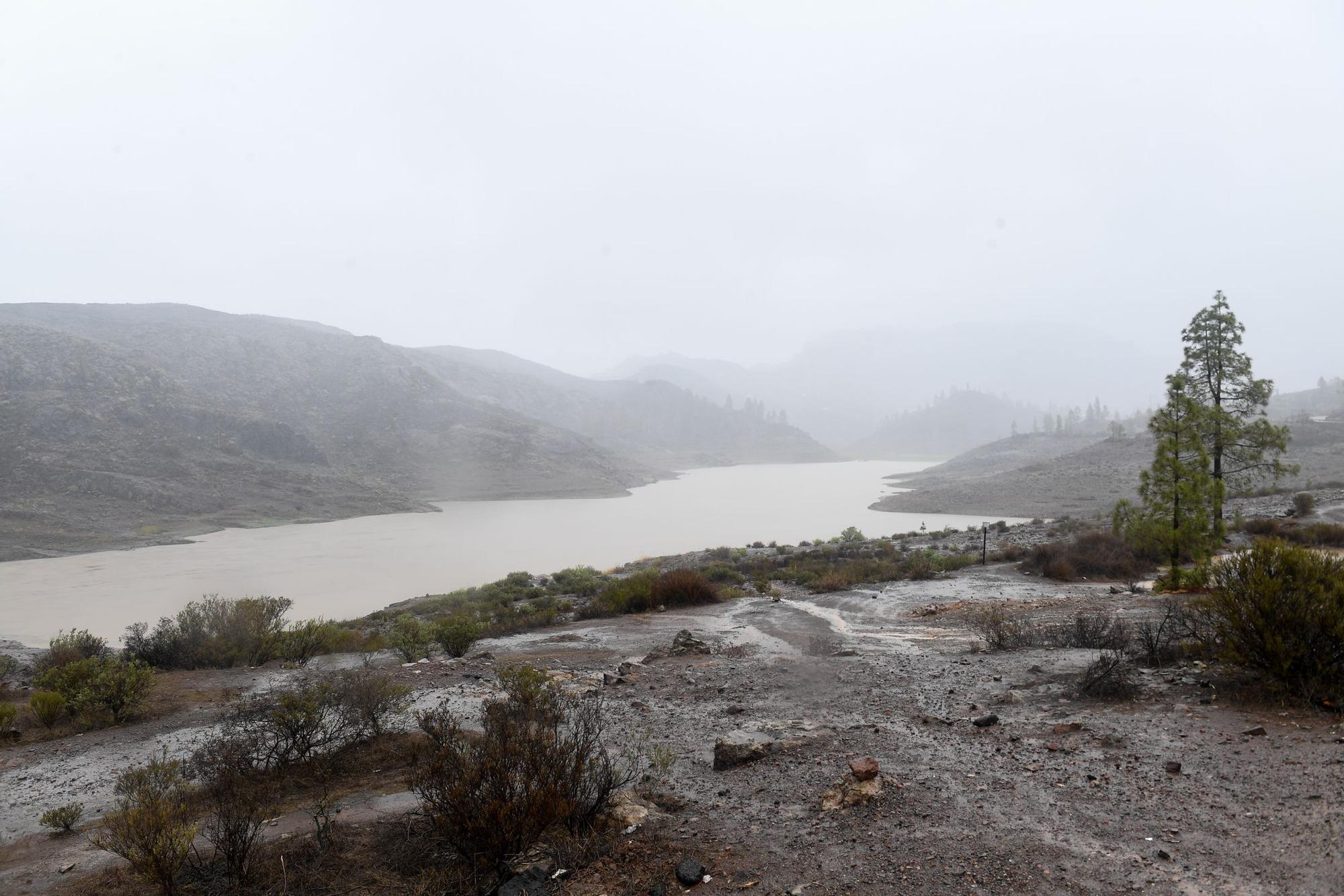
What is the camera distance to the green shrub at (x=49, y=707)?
7.82 metres

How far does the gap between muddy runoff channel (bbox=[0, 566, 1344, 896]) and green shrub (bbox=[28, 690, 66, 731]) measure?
0.54 meters

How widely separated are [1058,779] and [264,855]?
5.39m

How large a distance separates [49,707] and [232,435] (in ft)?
235

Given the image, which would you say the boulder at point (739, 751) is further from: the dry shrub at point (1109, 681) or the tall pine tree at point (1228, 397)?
the tall pine tree at point (1228, 397)

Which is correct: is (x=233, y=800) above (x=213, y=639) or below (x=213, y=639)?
above

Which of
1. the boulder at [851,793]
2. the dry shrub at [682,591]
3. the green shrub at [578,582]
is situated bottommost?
the green shrub at [578,582]

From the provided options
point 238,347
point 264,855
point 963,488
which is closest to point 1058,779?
point 264,855

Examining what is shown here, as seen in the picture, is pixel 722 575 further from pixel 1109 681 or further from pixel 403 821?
pixel 403 821

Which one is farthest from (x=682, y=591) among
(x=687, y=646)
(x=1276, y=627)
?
(x=1276, y=627)

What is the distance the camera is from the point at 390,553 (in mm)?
36062

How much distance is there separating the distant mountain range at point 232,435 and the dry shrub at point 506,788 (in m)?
46.4

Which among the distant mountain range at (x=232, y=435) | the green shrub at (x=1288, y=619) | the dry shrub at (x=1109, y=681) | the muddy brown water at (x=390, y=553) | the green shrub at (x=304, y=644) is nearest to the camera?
the green shrub at (x=1288, y=619)

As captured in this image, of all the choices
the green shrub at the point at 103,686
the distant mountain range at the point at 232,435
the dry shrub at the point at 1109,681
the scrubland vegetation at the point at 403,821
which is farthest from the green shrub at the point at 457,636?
the distant mountain range at the point at 232,435

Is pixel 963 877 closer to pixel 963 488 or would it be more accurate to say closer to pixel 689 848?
pixel 689 848
